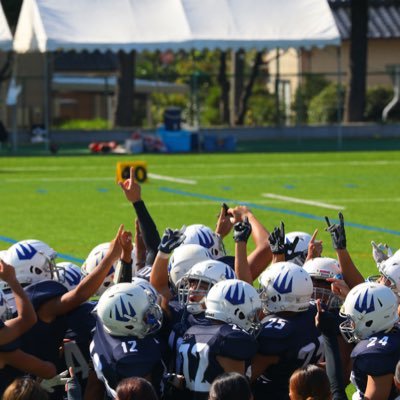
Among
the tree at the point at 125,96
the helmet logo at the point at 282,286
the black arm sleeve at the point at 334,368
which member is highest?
the tree at the point at 125,96

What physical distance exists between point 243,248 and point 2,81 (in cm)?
2721

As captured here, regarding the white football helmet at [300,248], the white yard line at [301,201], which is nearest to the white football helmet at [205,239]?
the white football helmet at [300,248]

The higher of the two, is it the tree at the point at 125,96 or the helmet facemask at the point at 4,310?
the tree at the point at 125,96

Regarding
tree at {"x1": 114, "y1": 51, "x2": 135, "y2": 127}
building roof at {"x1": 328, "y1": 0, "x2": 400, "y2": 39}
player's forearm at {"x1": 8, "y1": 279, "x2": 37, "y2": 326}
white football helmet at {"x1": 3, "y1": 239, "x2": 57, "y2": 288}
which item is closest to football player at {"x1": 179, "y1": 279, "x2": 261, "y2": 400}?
player's forearm at {"x1": 8, "y1": 279, "x2": 37, "y2": 326}

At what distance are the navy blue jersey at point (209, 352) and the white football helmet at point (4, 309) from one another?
1.04 meters

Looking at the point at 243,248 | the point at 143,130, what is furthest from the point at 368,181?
the point at 243,248

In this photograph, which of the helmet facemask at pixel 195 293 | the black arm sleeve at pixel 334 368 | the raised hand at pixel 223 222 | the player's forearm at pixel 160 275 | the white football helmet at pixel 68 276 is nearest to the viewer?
the black arm sleeve at pixel 334 368

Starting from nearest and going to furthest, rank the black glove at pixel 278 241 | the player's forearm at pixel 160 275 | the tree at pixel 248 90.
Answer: the player's forearm at pixel 160 275 → the black glove at pixel 278 241 → the tree at pixel 248 90

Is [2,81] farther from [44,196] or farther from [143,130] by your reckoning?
[44,196]

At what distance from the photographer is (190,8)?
25.8 meters

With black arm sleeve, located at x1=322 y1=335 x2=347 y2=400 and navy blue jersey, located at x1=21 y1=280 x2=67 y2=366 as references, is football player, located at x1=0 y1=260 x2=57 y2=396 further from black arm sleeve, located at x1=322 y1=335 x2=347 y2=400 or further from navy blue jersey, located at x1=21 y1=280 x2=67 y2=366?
black arm sleeve, located at x1=322 y1=335 x2=347 y2=400

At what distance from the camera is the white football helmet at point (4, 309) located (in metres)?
6.59

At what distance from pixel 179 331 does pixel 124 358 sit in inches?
20.9

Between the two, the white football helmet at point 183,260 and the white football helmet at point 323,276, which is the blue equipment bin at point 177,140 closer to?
the white football helmet at point 323,276
